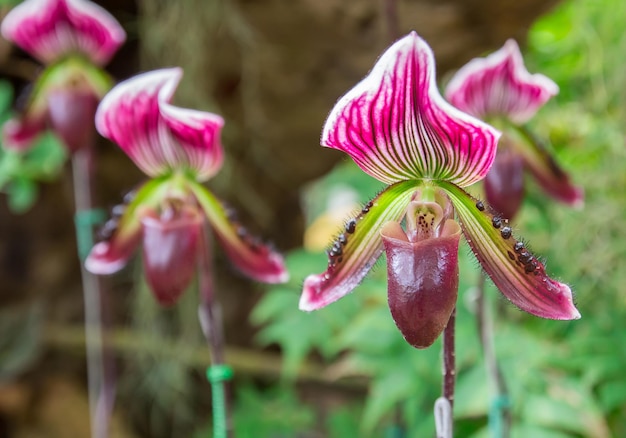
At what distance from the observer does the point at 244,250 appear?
67cm

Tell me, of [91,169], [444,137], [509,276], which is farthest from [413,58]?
[91,169]

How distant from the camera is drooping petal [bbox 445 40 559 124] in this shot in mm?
691

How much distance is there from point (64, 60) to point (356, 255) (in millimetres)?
600

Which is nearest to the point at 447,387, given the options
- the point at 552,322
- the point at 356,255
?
the point at 356,255

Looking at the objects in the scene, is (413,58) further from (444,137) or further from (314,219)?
(314,219)

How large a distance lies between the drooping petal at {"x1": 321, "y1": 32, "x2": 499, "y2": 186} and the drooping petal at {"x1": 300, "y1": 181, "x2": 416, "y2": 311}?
29 mm

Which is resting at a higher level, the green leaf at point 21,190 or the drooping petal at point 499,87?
the drooping petal at point 499,87

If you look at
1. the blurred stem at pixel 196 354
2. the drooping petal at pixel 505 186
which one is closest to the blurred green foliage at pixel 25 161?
the blurred stem at pixel 196 354

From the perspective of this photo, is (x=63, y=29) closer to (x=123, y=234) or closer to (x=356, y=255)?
(x=123, y=234)

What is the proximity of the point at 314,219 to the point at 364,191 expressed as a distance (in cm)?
36

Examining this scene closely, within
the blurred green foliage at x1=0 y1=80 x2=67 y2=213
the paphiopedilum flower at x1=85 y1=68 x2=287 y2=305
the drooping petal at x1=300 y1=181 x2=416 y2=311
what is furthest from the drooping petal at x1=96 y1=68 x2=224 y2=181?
the blurred green foliage at x1=0 y1=80 x2=67 y2=213

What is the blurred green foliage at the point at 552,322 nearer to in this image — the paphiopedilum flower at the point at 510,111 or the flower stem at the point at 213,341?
the paphiopedilum flower at the point at 510,111

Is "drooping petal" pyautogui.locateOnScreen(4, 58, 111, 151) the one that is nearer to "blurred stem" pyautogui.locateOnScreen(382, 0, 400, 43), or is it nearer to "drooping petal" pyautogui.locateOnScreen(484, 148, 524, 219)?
"blurred stem" pyautogui.locateOnScreen(382, 0, 400, 43)

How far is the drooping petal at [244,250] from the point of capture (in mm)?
665
